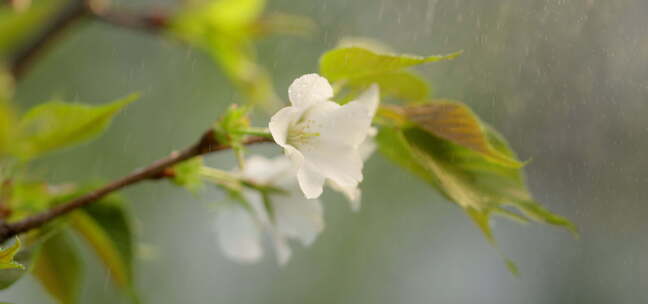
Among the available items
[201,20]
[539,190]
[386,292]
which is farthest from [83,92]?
[201,20]

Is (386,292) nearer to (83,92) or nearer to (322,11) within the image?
Result: (322,11)

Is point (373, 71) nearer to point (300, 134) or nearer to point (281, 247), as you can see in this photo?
point (300, 134)

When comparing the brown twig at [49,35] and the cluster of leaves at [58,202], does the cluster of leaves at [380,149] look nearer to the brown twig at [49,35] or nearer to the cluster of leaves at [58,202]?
the cluster of leaves at [58,202]

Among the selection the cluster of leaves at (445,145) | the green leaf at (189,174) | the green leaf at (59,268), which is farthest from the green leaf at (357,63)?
the green leaf at (59,268)

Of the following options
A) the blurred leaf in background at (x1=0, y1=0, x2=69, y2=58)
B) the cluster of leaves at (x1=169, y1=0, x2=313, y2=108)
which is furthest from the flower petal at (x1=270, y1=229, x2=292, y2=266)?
the blurred leaf in background at (x1=0, y1=0, x2=69, y2=58)

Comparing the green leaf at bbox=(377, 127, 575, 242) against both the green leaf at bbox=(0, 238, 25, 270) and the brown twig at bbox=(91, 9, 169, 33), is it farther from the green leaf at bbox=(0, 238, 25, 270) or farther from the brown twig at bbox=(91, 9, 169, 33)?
the brown twig at bbox=(91, 9, 169, 33)

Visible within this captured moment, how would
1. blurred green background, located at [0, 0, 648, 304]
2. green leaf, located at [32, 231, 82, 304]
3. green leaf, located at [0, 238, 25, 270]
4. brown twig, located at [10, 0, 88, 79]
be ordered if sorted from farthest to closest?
blurred green background, located at [0, 0, 648, 304] < brown twig, located at [10, 0, 88, 79] < green leaf, located at [32, 231, 82, 304] < green leaf, located at [0, 238, 25, 270]
